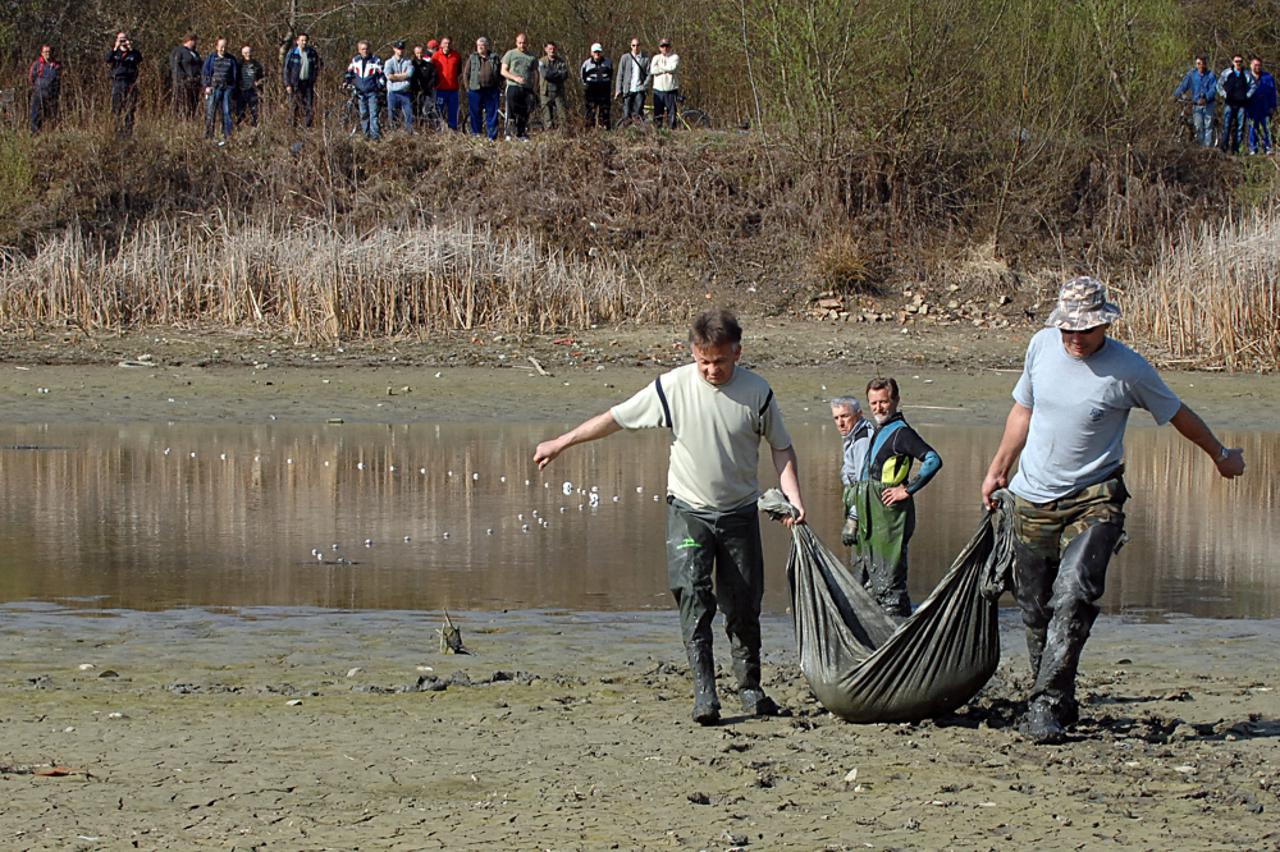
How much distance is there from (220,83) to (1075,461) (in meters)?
27.9

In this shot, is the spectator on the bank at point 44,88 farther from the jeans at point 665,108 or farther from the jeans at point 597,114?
the jeans at point 665,108

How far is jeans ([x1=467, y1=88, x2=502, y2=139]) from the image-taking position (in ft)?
113

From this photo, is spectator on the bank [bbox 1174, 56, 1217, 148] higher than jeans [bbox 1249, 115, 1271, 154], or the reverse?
spectator on the bank [bbox 1174, 56, 1217, 148]

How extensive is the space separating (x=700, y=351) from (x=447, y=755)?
6.01 feet

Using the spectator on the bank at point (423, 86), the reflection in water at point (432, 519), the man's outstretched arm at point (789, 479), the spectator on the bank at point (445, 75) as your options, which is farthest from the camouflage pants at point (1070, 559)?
the spectator on the bank at point (423, 86)

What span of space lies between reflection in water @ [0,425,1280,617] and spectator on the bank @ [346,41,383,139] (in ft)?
49.3

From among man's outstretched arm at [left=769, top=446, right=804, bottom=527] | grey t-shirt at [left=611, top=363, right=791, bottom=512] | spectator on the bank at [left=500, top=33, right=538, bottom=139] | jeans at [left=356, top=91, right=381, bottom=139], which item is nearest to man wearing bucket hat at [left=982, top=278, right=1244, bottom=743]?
man's outstretched arm at [left=769, top=446, right=804, bottom=527]

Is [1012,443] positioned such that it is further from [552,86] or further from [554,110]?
[554,110]

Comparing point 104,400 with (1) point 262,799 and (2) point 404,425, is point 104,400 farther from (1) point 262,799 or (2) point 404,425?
(1) point 262,799

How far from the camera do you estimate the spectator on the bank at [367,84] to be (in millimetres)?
32844

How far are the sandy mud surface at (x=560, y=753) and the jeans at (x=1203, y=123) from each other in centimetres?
2728

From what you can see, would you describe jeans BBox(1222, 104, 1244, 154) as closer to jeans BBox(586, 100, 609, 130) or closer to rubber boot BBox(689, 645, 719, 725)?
jeans BBox(586, 100, 609, 130)

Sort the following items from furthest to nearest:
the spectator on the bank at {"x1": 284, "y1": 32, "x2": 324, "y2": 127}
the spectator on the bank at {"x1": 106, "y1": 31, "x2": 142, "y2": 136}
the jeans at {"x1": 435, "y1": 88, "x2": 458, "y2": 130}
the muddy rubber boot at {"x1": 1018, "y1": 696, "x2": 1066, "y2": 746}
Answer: the jeans at {"x1": 435, "y1": 88, "x2": 458, "y2": 130}, the spectator on the bank at {"x1": 284, "y1": 32, "x2": 324, "y2": 127}, the spectator on the bank at {"x1": 106, "y1": 31, "x2": 142, "y2": 136}, the muddy rubber boot at {"x1": 1018, "y1": 696, "x2": 1066, "y2": 746}

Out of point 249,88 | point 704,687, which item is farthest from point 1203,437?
point 249,88
